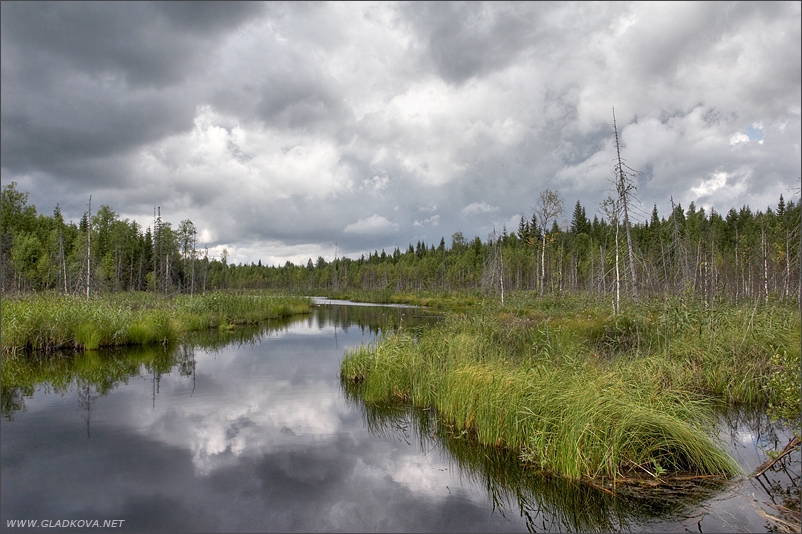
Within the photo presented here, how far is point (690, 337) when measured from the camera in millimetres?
11148

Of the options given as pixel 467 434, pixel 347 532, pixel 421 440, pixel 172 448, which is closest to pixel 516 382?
pixel 467 434

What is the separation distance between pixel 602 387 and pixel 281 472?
5.36 m

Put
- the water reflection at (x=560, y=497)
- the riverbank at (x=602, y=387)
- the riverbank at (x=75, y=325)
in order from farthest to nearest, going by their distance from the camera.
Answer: the riverbank at (x=75, y=325) < the riverbank at (x=602, y=387) < the water reflection at (x=560, y=497)

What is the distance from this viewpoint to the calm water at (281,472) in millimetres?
4887

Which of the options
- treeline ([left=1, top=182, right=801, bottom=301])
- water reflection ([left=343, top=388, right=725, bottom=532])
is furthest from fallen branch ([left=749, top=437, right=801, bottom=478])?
treeline ([left=1, top=182, right=801, bottom=301])

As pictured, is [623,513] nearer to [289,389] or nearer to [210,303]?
[289,389]

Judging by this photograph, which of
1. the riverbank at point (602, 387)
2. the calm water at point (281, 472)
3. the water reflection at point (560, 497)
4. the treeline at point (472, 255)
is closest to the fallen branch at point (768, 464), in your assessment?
the calm water at point (281, 472)

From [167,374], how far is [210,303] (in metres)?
15.1

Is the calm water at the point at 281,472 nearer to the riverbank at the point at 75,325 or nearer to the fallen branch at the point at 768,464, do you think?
the fallen branch at the point at 768,464

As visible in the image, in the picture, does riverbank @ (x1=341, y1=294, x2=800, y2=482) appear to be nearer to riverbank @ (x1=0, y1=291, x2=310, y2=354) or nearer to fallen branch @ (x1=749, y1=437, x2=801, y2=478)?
fallen branch @ (x1=749, y1=437, x2=801, y2=478)

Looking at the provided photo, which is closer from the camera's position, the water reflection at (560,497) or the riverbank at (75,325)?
the water reflection at (560,497)

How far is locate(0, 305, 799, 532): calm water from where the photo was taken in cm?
489

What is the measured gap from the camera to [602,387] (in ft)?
22.4

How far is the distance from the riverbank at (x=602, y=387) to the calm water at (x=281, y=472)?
0.46m
